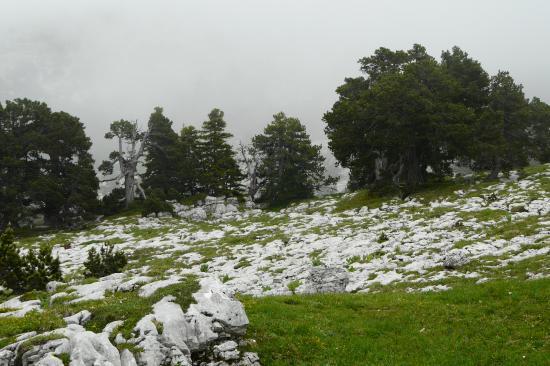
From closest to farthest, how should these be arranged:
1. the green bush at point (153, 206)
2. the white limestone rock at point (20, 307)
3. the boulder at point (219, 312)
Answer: the boulder at point (219, 312)
the white limestone rock at point (20, 307)
the green bush at point (153, 206)

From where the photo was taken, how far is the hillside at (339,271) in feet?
47.0

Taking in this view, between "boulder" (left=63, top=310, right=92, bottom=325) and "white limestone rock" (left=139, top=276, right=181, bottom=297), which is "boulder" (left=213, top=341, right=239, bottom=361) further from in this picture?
"boulder" (left=63, top=310, right=92, bottom=325)

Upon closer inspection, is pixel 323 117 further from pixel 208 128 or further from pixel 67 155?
pixel 67 155

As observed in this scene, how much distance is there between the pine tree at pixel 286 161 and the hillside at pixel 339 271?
19.0m

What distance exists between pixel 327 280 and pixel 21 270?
16.2m

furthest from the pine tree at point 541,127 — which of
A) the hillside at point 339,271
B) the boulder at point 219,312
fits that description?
the boulder at point 219,312

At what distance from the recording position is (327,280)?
22.8m

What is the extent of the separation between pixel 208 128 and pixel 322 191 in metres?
22.5

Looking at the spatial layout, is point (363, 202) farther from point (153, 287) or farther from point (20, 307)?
point (20, 307)

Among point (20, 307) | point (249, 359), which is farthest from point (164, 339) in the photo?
point (20, 307)

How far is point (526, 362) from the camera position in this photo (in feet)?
41.7

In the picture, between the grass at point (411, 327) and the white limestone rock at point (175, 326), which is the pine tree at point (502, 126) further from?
the white limestone rock at point (175, 326)

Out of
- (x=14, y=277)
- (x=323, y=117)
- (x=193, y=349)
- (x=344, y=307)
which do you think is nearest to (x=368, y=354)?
(x=344, y=307)

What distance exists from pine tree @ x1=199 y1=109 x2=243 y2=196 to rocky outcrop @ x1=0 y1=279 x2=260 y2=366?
56439 mm
